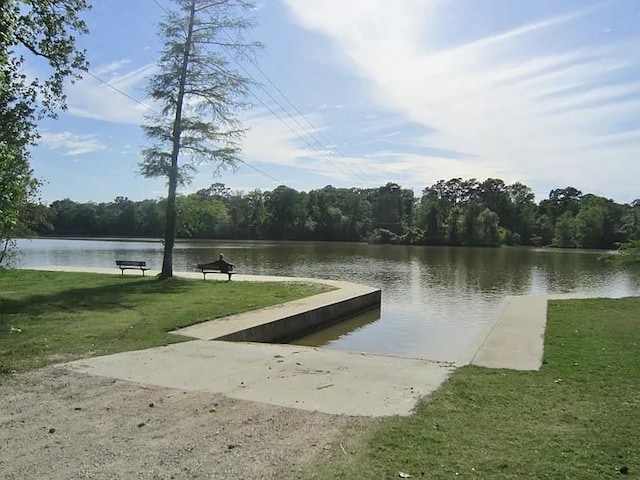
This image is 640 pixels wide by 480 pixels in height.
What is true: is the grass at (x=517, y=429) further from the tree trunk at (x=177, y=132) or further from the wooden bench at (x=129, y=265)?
the wooden bench at (x=129, y=265)

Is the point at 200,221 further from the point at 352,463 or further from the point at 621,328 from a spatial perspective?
the point at 352,463

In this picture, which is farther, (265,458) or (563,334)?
(563,334)

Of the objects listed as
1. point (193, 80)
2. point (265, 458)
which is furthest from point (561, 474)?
point (193, 80)

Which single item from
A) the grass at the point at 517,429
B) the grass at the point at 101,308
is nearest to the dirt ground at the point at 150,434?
the grass at the point at 517,429

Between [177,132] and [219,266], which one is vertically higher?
[177,132]

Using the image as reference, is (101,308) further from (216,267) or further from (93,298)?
(216,267)

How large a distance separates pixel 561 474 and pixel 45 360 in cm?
656

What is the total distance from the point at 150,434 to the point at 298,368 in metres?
2.99

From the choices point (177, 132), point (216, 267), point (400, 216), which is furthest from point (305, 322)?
point (400, 216)

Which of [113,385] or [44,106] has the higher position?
[44,106]

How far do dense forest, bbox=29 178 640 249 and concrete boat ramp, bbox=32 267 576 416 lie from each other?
3212 inches

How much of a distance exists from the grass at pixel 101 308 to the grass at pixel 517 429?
501 cm

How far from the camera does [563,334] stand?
1034cm

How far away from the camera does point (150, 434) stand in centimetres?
475
